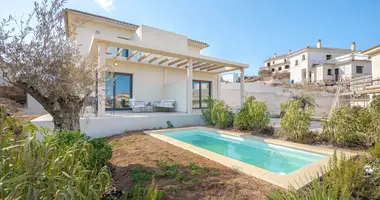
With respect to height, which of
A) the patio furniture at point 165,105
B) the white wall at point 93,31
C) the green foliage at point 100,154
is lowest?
the green foliage at point 100,154

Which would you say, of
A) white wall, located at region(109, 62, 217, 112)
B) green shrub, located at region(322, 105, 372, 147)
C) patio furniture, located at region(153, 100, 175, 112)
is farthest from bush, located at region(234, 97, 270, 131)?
patio furniture, located at region(153, 100, 175, 112)

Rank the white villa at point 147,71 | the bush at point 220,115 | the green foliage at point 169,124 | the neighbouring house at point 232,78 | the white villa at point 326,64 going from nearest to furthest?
the white villa at point 147,71, the bush at point 220,115, the green foliage at point 169,124, the neighbouring house at point 232,78, the white villa at point 326,64

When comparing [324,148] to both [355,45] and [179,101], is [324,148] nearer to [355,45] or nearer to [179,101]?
[179,101]

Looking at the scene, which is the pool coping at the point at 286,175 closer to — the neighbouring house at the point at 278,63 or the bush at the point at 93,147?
the bush at the point at 93,147

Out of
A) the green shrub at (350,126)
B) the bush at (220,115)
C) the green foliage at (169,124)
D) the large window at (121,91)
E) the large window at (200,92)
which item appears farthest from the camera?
the large window at (200,92)

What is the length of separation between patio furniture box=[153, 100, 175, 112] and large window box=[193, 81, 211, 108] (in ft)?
9.62

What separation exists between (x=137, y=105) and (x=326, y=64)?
1540 inches

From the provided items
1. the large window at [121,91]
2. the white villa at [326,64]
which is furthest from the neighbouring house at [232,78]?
the white villa at [326,64]

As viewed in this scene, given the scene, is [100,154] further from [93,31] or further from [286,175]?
[93,31]

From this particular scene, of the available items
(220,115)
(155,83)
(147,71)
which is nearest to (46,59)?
(220,115)

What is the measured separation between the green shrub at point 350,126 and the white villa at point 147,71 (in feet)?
22.3

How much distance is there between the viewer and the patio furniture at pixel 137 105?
39.0 ft

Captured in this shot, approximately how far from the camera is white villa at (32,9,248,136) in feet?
31.5

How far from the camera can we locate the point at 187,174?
3.96 m
